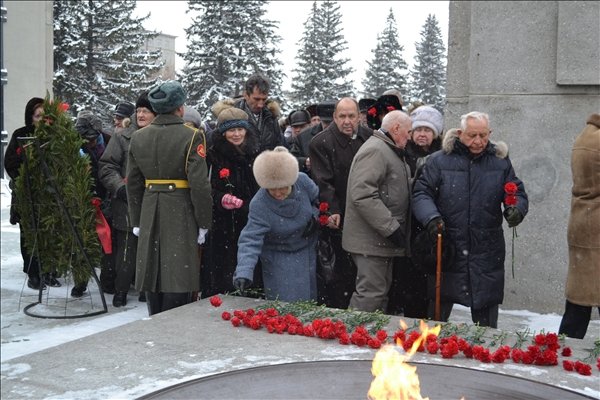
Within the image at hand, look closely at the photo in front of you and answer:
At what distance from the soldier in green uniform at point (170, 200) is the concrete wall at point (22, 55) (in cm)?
1626

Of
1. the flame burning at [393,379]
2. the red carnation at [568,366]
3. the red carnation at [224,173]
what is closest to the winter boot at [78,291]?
the red carnation at [224,173]

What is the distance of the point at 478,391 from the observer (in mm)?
2807

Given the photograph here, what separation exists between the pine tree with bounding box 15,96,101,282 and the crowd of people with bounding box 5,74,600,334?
1185 mm

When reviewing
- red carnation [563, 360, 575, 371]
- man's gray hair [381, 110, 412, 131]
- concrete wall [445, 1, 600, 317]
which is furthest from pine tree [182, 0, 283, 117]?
red carnation [563, 360, 575, 371]

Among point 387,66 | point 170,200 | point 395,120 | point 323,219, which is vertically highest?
point 387,66

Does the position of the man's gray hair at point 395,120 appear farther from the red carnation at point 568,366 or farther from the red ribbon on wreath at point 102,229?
the red ribbon on wreath at point 102,229

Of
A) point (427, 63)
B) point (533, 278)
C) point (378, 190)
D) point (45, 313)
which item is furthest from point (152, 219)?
point (427, 63)

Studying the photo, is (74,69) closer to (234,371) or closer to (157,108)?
(157,108)

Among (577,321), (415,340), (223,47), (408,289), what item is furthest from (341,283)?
(223,47)

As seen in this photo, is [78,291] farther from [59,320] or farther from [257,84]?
[257,84]

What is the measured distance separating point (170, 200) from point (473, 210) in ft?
6.90

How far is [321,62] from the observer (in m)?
36.9

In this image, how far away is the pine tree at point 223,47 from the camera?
32.0 metres

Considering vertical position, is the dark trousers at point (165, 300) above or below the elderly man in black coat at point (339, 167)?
below
